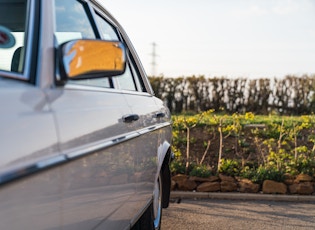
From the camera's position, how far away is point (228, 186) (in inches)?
278

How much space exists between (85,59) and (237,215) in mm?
4297

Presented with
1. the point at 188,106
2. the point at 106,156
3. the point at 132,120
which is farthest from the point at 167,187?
the point at 188,106

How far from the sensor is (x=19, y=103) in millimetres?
1773

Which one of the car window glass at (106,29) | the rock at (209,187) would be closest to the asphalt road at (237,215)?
the rock at (209,187)

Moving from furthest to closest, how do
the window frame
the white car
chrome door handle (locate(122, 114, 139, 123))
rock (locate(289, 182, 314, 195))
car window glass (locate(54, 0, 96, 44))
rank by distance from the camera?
rock (locate(289, 182, 314, 195))
chrome door handle (locate(122, 114, 139, 123))
car window glass (locate(54, 0, 96, 44))
the window frame
the white car

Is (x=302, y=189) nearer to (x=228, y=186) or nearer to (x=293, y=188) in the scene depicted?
(x=293, y=188)

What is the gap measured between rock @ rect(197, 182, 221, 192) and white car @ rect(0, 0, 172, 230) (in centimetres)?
374

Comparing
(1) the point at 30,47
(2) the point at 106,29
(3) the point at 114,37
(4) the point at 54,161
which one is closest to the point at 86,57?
(1) the point at 30,47

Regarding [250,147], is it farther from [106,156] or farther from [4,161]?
[4,161]

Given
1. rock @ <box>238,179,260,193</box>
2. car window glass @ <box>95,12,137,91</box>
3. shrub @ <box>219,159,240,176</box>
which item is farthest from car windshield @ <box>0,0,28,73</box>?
shrub @ <box>219,159,240,176</box>

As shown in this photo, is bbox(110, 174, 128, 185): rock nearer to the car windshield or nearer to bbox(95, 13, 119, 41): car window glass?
A: the car windshield

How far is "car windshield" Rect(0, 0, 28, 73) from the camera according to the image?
2.53 meters

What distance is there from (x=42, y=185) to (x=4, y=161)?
265 millimetres

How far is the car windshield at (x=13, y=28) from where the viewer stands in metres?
2.53
